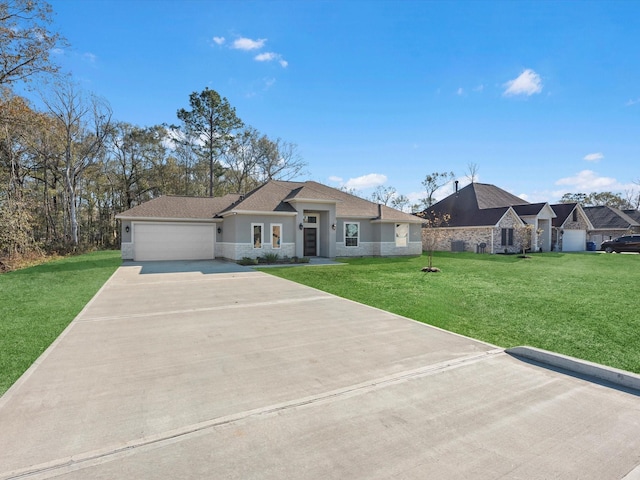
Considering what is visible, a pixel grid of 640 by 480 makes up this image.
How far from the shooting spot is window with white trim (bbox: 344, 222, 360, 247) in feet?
67.3

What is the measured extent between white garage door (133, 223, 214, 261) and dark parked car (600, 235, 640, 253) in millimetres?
31805

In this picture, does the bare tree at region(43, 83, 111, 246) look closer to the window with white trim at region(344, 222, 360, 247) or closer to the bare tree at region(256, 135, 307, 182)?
the bare tree at region(256, 135, 307, 182)

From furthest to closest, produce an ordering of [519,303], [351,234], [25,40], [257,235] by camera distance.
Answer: [351,234] → [257,235] → [25,40] → [519,303]

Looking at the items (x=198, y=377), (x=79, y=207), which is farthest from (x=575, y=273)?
(x=79, y=207)

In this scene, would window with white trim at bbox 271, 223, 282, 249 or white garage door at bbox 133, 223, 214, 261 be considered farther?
white garage door at bbox 133, 223, 214, 261

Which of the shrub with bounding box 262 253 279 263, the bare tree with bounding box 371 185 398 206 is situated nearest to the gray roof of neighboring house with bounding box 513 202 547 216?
the bare tree with bounding box 371 185 398 206

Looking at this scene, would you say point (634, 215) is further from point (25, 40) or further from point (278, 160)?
point (25, 40)

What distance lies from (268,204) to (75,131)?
2045 centimetres

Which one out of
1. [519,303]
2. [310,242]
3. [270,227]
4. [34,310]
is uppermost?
[270,227]

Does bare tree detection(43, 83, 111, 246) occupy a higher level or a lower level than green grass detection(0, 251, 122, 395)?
higher

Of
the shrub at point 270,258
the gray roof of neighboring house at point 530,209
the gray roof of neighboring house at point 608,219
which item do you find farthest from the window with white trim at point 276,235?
the gray roof of neighboring house at point 608,219

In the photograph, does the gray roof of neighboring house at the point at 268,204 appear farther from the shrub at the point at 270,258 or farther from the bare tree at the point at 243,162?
the bare tree at the point at 243,162

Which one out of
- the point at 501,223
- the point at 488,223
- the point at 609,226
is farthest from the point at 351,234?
the point at 609,226

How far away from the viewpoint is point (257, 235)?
57.6 feet
